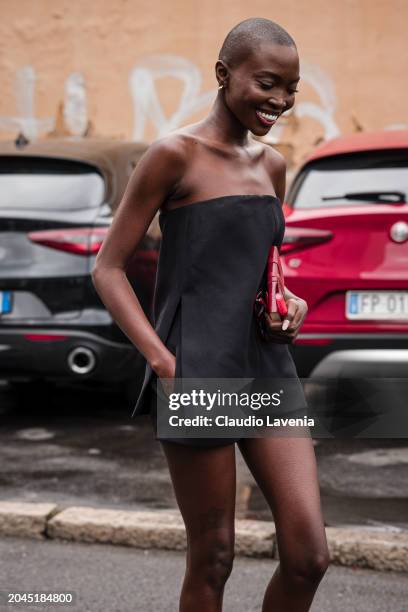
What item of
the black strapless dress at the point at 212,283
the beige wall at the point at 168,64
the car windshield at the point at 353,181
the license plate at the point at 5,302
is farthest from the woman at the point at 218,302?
the beige wall at the point at 168,64

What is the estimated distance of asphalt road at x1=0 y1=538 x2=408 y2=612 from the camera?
3986 mm

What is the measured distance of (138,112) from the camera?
43.4ft

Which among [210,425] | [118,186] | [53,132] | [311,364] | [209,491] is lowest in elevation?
[53,132]

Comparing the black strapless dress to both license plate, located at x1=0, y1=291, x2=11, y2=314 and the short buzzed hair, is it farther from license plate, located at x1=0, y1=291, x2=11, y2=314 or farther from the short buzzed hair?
license plate, located at x1=0, y1=291, x2=11, y2=314

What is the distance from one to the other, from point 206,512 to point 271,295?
0.55 meters

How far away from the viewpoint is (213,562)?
270 centimetres

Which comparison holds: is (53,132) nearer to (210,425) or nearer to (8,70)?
→ (8,70)

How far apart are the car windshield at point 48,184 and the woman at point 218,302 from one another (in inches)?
161

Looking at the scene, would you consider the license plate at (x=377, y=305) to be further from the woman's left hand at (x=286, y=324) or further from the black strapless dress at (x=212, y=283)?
the black strapless dress at (x=212, y=283)

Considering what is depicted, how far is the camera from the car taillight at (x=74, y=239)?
21.4 feet

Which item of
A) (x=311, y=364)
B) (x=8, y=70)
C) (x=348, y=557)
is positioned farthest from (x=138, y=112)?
(x=348, y=557)

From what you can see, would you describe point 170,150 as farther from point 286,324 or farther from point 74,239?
point 74,239

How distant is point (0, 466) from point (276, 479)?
3.49 meters

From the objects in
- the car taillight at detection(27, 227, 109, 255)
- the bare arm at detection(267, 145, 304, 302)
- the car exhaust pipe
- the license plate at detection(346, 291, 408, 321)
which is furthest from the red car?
→ the bare arm at detection(267, 145, 304, 302)
